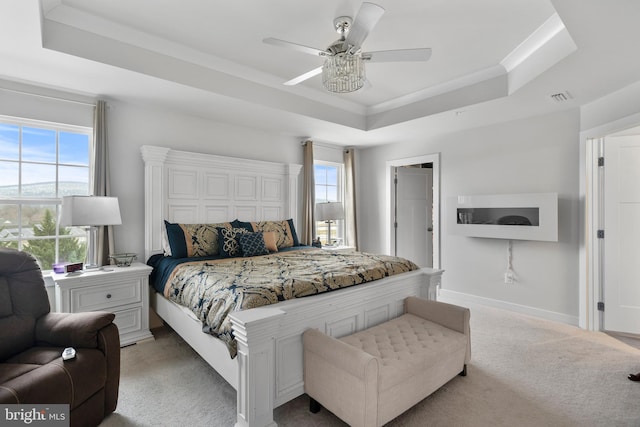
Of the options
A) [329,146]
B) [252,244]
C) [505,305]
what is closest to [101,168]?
[252,244]

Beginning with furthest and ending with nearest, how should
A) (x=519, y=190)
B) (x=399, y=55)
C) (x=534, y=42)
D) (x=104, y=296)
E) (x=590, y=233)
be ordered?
(x=519, y=190), (x=590, y=233), (x=104, y=296), (x=534, y=42), (x=399, y=55)

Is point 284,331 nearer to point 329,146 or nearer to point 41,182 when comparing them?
point 41,182

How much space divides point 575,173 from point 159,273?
179 inches

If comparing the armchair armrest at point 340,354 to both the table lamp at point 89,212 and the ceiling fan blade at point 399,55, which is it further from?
the table lamp at point 89,212

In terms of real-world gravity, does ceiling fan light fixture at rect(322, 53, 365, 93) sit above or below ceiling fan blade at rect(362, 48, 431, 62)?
below

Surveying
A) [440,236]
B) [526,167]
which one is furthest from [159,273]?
[526,167]

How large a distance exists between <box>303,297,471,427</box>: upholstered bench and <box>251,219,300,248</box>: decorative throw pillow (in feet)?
6.26

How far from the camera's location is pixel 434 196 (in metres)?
4.69

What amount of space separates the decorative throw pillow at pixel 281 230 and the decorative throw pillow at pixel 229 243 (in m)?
0.46

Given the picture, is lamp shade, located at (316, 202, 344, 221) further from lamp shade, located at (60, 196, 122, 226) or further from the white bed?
lamp shade, located at (60, 196, 122, 226)

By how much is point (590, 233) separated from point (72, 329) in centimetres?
460

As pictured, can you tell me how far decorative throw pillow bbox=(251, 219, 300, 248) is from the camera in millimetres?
3943

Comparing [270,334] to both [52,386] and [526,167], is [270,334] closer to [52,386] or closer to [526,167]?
[52,386]

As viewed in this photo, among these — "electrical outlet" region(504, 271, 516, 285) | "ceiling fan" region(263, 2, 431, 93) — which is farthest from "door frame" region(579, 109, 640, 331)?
"ceiling fan" region(263, 2, 431, 93)
